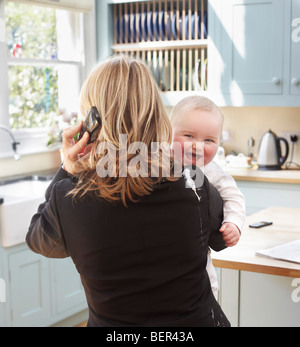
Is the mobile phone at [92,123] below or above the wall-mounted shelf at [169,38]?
below

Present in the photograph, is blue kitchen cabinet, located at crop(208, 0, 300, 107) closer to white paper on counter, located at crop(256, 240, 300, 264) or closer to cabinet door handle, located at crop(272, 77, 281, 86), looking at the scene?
cabinet door handle, located at crop(272, 77, 281, 86)

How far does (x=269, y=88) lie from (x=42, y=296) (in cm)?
202

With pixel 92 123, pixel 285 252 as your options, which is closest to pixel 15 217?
pixel 285 252

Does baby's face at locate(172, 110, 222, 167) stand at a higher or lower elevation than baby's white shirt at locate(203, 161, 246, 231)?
higher

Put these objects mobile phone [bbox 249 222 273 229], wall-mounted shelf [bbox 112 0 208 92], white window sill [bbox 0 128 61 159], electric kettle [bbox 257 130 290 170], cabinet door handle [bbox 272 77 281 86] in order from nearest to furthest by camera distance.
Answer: mobile phone [bbox 249 222 273 229]
white window sill [bbox 0 128 61 159]
cabinet door handle [bbox 272 77 281 86]
electric kettle [bbox 257 130 290 170]
wall-mounted shelf [bbox 112 0 208 92]

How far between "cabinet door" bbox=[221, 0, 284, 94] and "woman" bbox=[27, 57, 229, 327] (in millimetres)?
2717

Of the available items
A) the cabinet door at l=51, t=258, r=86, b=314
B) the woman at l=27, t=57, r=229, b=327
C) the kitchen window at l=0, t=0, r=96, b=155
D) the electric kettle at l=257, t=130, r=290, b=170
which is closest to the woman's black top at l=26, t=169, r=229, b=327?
the woman at l=27, t=57, r=229, b=327

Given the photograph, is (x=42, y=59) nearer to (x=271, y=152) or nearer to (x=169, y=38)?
(x=169, y=38)

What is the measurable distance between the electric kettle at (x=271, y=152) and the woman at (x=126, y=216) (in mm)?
2768

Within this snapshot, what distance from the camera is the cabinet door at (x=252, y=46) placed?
371 cm

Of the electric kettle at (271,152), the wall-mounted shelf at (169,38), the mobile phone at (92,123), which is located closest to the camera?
the mobile phone at (92,123)

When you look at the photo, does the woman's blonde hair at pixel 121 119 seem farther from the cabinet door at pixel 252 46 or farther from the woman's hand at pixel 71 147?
the cabinet door at pixel 252 46

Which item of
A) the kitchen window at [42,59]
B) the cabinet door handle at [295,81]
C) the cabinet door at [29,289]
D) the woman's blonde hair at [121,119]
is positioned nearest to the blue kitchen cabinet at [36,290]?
the cabinet door at [29,289]

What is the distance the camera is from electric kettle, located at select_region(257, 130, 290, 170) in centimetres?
390
